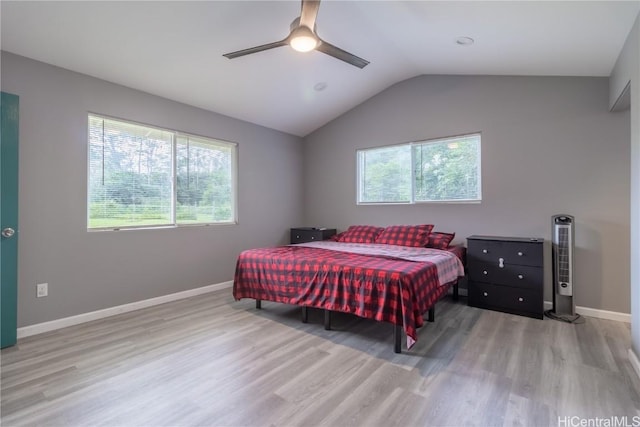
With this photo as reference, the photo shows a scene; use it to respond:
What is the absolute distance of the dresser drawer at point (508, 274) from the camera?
3059 millimetres

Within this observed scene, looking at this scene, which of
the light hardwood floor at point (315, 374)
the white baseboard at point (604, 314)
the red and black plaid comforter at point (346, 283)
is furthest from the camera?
the white baseboard at point (604, 314)

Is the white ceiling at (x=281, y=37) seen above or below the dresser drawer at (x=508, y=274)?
above

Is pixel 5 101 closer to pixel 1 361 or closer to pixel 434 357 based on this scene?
pixel 1 361

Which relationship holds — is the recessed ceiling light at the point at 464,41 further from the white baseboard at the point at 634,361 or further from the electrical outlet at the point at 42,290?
the electrical outlet at the point at 42,290

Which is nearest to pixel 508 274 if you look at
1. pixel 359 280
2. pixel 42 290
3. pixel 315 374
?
pixel 359 280

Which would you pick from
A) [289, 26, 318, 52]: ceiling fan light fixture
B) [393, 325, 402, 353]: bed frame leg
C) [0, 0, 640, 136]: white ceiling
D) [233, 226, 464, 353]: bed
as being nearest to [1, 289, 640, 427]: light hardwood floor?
[393, 325, 402, 353]: bed frame leg

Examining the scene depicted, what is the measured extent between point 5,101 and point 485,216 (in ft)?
16.2

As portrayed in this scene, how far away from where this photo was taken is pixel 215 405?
1.71m

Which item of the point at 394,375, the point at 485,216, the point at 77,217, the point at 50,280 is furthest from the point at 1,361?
the point at 485,216

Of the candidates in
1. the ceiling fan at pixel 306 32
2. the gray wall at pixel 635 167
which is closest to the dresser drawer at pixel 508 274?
the gray wall at pixel 635 167

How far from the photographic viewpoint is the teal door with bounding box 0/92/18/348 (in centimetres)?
243

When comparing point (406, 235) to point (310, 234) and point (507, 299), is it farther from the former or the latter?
point (310, 234)

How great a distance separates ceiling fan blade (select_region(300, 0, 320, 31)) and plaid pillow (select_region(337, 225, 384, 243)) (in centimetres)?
284

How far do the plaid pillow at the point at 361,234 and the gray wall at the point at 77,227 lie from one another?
5.93 ft
